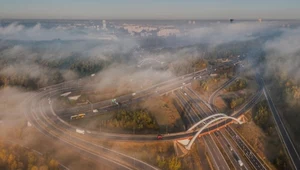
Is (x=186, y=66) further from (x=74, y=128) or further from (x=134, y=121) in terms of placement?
(x=74, y=128)

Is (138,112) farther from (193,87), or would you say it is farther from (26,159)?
(193,87)

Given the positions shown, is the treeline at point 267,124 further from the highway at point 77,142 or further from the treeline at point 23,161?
the treeline at point 23,161

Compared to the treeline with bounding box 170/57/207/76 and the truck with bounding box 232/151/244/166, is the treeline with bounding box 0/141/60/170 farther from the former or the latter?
the treeline with bounding box 170/57/207/76

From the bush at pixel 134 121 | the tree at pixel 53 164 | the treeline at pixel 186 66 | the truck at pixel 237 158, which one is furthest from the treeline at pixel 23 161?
the treeline at pixel 186 66

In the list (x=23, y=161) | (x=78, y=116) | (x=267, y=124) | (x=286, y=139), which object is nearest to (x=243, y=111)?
(x=267, y=124)

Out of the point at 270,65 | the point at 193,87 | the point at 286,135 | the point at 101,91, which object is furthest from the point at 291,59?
the point at 101,91

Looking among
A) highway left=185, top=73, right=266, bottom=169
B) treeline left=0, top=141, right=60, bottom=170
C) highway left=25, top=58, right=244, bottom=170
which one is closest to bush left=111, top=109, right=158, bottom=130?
highway left=25, top=58, right=244, bottom=170
